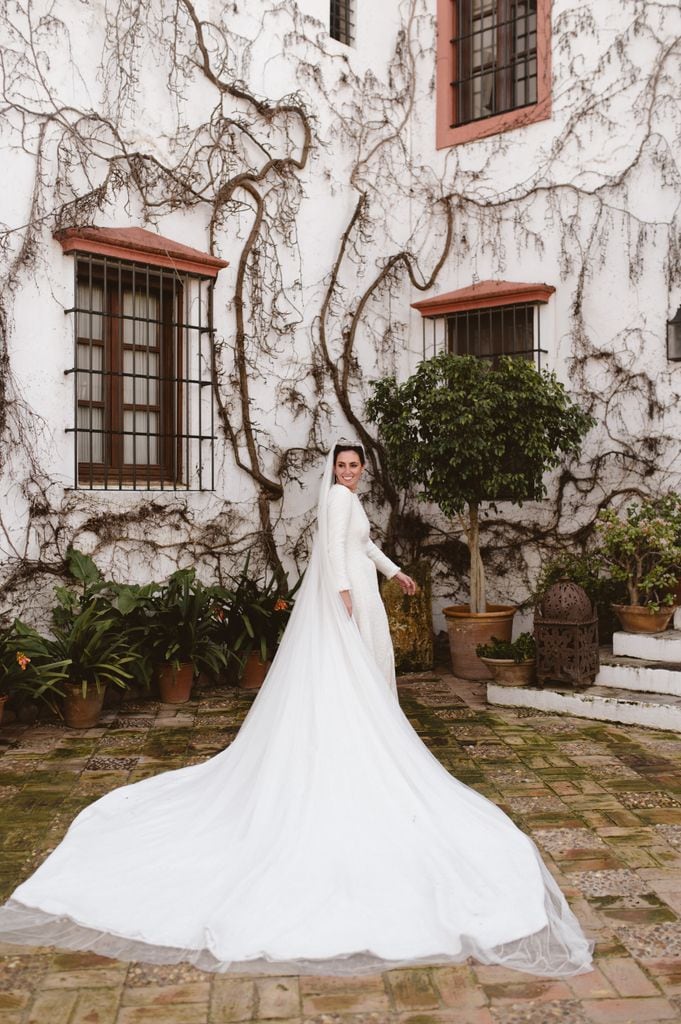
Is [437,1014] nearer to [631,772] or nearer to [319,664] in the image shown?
[319,664]

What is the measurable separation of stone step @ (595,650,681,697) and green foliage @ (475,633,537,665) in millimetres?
489

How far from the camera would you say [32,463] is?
604cm

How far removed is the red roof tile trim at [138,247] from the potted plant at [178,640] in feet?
7.61

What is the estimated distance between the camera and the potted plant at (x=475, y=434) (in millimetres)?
6523

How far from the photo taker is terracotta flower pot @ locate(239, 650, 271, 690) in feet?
22.1

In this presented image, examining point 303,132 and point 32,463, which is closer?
point 32,463

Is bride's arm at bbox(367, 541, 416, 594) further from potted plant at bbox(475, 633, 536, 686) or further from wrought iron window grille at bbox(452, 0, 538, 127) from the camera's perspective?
wrought iron window grille at bbox(452, 0, 538, 127)

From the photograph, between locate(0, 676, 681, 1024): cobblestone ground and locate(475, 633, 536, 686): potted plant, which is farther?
locate(475, 633, 536, 686): potted plant

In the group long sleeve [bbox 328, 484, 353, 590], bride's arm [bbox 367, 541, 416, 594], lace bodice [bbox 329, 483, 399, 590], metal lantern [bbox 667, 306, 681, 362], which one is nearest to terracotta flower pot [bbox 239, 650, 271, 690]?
bride's arm [bbox 367, 541, 416, 594]

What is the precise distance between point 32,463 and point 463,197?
4479 millimetres

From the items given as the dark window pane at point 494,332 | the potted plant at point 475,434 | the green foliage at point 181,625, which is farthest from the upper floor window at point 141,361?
the dark window pane at point 494,332

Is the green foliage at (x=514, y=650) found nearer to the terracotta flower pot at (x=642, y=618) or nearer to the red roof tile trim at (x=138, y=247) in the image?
the terracotta flower pot at (x=642, y=618)

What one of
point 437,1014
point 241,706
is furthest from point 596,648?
point 437,1014

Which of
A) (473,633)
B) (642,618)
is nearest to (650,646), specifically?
(642,618)
